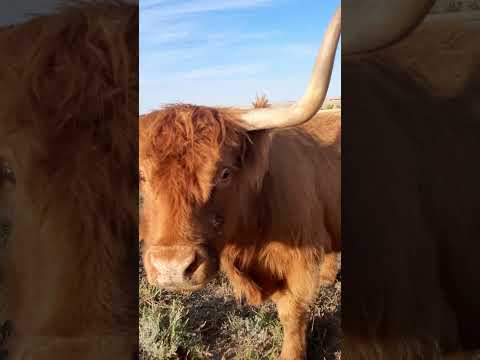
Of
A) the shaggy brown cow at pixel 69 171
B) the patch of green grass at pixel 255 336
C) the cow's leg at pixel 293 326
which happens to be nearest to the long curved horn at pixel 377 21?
the shaggy brown cow at pixel 69 171

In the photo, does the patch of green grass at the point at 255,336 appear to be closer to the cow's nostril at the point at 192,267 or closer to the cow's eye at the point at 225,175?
the cow's nostril at the point at 192,267

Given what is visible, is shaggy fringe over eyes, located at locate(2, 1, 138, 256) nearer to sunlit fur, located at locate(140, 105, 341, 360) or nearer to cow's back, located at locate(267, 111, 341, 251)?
sunlit fur, located at locate(140, 105, 341, 360)

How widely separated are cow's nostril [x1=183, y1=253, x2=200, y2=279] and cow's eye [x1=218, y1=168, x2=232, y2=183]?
43 cm

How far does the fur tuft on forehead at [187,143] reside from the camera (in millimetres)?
2064

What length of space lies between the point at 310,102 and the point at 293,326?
1765 millimetres

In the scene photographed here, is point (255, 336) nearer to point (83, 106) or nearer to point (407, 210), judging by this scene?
point (407, 210)

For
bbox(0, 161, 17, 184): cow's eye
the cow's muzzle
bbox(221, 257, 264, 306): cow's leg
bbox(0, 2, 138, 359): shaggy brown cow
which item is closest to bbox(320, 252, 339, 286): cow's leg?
bbox(221, 257, 264, 306): cow's leg

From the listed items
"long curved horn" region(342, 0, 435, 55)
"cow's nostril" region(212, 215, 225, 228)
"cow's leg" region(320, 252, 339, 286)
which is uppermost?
"long curved horn" region(342, 0, 435, 55)

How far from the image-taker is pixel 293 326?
2.93 metres

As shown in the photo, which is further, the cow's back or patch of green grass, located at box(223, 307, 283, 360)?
patch of green grass, located at box(223, 307, 283, 360)

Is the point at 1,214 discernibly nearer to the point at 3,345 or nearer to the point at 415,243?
the point at 3,345

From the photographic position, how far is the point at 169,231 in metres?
1.99

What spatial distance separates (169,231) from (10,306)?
28.5 inches

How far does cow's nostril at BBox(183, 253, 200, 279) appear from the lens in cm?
194
